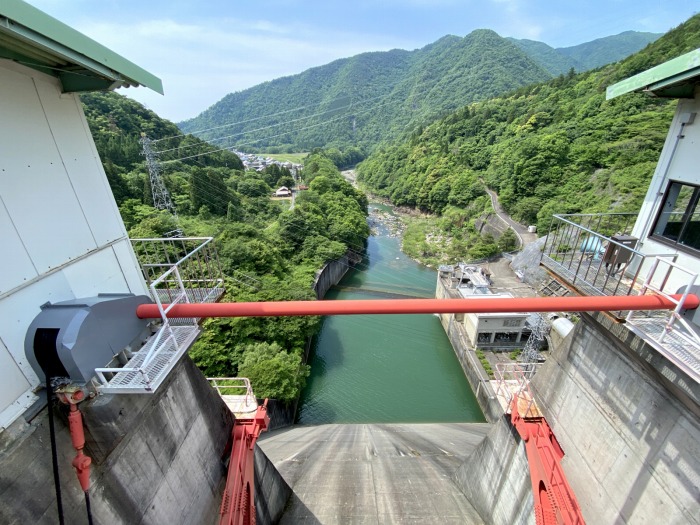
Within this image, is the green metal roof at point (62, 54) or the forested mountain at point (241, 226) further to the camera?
the forested mountain at point (241, 226)

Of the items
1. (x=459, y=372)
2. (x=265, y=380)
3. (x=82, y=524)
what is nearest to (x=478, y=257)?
(x=459, y=372)

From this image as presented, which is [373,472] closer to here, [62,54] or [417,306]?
[417,306]

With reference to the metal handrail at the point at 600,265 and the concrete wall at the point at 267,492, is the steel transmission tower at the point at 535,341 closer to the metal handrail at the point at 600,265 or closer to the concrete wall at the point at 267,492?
the metal handrail at the point at 600,265

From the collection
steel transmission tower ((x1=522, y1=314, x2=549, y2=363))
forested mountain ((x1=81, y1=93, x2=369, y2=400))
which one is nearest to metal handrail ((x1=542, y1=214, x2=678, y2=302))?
forested mountain ((x1=81, y1=93, x2=369, y2=400))

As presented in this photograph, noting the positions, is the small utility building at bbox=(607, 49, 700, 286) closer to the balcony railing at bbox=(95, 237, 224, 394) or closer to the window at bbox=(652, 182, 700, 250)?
the window at bbox=(652, 182, 700, 250)

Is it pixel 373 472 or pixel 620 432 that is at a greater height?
pixel 620 432

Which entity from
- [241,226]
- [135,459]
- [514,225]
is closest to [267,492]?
[135,459]

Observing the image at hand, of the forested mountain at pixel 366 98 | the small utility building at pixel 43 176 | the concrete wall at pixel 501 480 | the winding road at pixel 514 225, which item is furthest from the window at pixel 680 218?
the forested mountain at pixel 366 98
